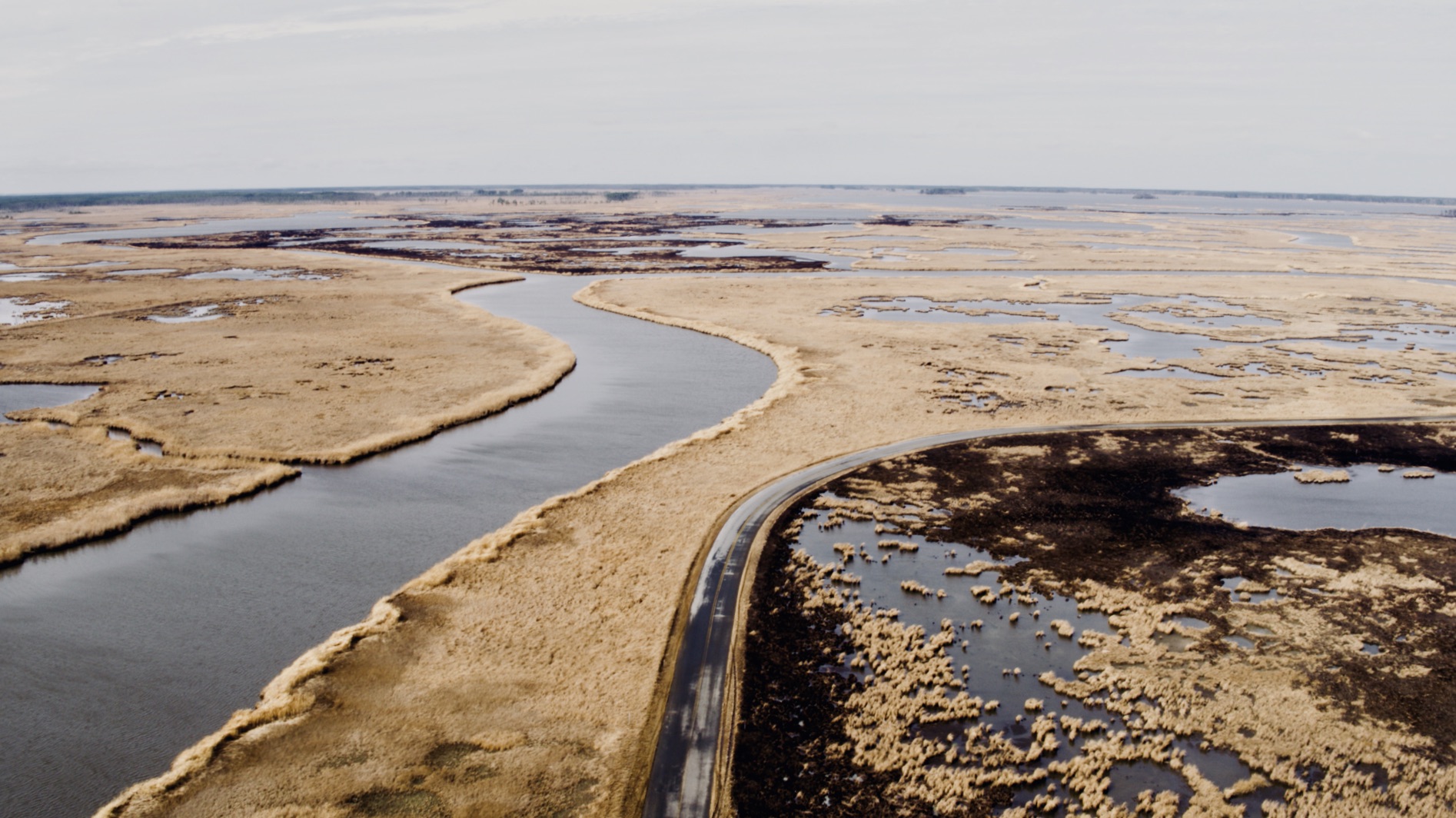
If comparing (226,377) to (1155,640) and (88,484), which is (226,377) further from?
(1155,640)

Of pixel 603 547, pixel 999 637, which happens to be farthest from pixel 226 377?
pixel 999 637

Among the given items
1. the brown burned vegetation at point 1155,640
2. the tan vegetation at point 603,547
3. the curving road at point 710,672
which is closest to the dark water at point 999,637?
the brown burned vegetation at point 1155,640

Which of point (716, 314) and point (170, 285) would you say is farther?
point (170, 285)

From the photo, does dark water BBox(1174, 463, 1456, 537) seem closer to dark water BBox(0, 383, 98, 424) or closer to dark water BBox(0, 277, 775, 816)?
dark water BBox(0, 277, 775, 816)

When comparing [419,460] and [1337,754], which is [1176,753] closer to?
[1337,754]

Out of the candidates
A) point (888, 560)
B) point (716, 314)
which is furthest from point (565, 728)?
point (716, 314)

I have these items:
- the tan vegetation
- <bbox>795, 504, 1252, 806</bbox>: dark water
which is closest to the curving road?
the tan vegetation

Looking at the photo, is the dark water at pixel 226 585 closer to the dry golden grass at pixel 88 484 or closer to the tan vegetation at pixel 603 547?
the dry golden grass at pixel 88 484
